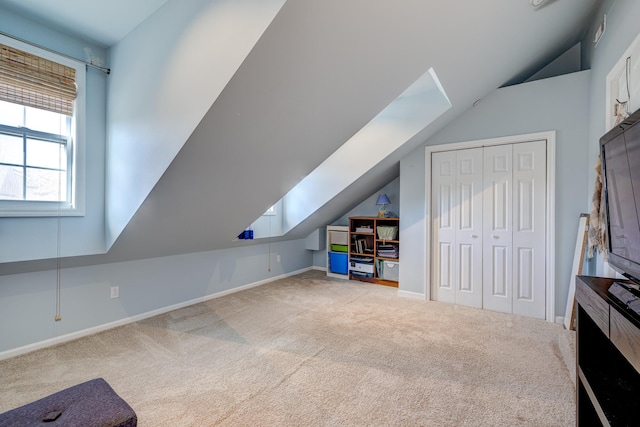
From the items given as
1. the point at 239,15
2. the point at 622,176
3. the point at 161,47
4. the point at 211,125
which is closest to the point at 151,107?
the point at 161,47

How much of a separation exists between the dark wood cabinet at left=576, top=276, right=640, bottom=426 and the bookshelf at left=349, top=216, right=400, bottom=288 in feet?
9.43

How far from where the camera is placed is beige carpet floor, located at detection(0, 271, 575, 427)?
1684 millimetres

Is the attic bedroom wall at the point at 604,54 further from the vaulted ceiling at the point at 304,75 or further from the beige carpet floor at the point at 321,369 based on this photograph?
the beige carpet floor at the point at 321,369

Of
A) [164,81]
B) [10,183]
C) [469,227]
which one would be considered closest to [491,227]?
[469,227]

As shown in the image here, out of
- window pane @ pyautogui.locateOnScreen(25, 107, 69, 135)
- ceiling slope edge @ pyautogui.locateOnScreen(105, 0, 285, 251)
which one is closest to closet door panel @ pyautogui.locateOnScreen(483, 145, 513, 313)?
ceiling slope edge @ pyautogui.locateOnScreen(105, 0, 285, 251)

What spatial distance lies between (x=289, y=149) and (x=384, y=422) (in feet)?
6.45

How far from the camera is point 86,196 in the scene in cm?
255

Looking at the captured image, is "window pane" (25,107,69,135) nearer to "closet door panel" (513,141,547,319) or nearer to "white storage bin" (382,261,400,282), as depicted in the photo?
"white storage bin" (382,261,400,282)

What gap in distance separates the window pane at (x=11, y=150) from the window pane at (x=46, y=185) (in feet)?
0.33

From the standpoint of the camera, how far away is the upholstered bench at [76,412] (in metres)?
1.08

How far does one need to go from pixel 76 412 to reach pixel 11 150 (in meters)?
2.17

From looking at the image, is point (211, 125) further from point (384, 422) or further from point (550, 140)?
point (550, 140)

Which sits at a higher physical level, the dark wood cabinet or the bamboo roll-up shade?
the bamboo roll-up shade

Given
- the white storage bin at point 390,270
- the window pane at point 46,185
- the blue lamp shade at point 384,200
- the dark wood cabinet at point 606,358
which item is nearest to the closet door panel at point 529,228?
the white storage bin at point 390,270
